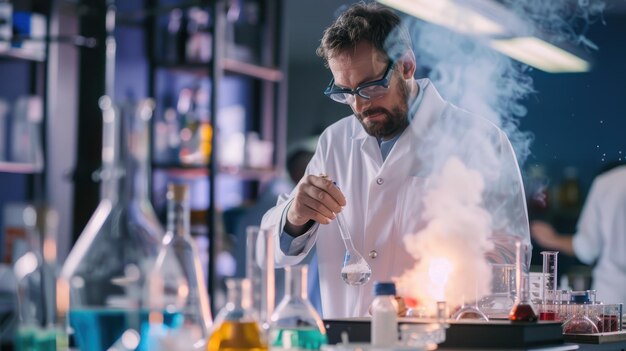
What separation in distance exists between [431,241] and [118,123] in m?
1.87

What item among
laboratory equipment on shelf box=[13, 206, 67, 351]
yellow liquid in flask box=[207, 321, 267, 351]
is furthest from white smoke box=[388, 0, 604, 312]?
laboratory equipment on shelf box=[13, 206, 67, 351]

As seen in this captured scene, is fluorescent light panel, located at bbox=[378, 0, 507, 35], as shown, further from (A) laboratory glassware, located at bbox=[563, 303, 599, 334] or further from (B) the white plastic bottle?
(B) the white plastic bottle

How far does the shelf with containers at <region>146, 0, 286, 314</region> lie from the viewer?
540 cm

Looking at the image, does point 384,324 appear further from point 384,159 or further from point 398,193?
point 384,159

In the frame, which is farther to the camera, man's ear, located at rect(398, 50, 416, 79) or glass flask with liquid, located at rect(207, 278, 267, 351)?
man's ear, located at rect(398, 50, 416, 79)

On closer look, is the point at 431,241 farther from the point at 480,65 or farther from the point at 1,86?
the point at 1,86

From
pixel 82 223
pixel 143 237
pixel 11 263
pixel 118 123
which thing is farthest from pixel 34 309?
pixel 82 223

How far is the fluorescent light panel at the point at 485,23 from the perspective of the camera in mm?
3477

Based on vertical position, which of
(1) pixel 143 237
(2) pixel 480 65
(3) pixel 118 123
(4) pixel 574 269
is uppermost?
(2) pixel 480 65

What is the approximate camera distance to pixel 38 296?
50.6 inches

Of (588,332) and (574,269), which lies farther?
(574,269)

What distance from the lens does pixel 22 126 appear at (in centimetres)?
448

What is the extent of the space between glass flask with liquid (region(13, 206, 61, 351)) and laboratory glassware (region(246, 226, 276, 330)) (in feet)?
0.86

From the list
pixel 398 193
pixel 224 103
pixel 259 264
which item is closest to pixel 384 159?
pixel 398 193
